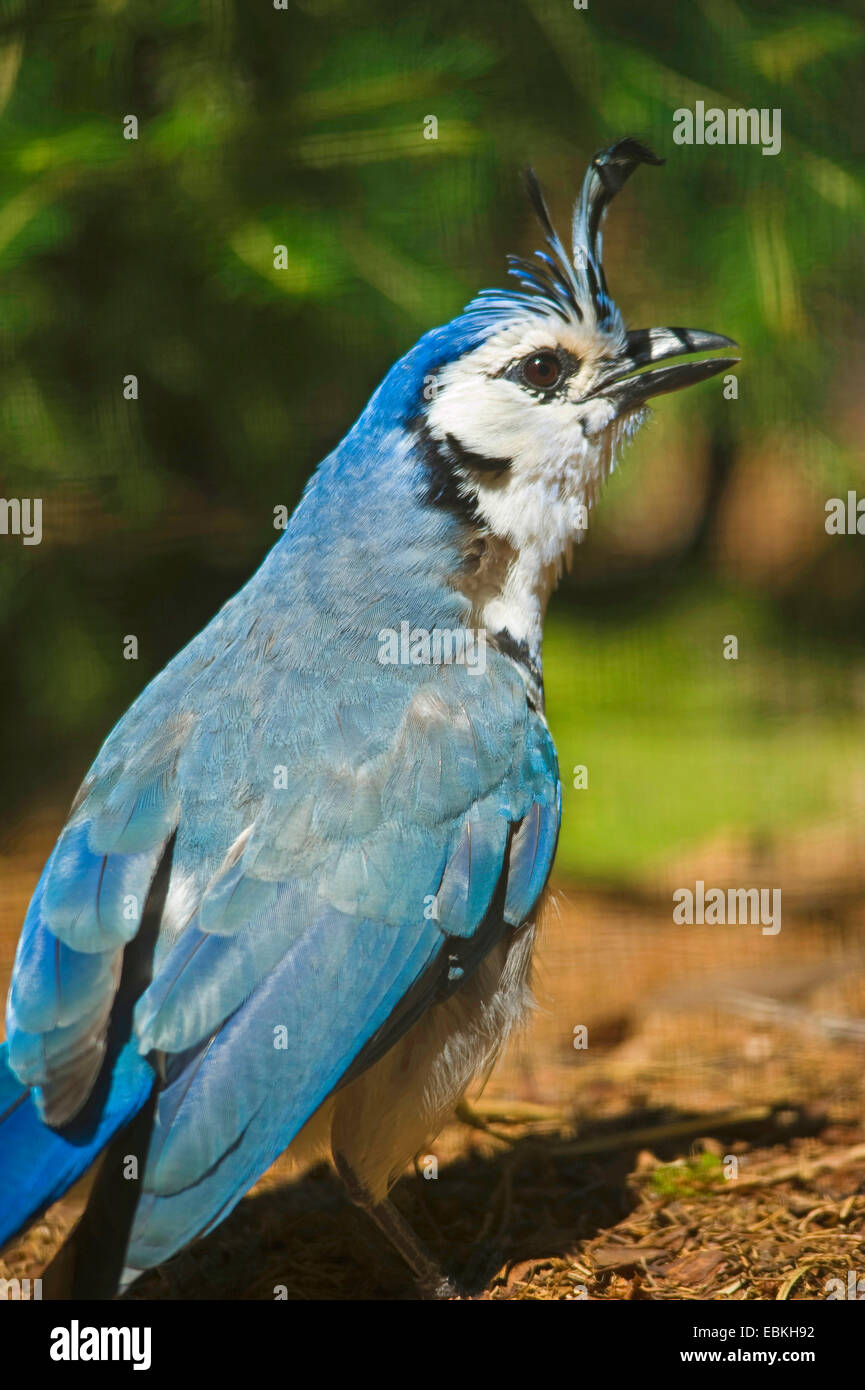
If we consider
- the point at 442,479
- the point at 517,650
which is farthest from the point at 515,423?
the point at 517,650

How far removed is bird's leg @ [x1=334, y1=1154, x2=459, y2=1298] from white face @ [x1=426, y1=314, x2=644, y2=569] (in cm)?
119

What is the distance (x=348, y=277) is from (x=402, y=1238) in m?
2.22

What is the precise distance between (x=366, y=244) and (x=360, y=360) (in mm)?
328

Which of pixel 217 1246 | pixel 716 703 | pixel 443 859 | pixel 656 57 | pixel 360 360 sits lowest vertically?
pixel 217 1246

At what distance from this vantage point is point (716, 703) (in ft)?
13.3

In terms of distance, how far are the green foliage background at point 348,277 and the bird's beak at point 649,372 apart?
761 millimetres

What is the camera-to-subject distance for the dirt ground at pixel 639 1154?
2434 millimetres

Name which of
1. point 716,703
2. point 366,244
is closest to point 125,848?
point 366,244

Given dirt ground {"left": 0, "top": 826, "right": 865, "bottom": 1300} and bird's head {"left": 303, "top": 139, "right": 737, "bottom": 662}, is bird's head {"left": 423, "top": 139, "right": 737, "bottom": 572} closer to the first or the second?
bird's head {"left": 303, "top": 139, "right": 737, "bottom": 662}

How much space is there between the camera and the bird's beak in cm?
258

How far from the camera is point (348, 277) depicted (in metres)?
3.33

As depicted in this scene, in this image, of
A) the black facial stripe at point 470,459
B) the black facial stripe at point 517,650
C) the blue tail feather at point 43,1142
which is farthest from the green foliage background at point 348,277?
the blue tail feather at point 43,1142

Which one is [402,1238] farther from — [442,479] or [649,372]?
[649,372]

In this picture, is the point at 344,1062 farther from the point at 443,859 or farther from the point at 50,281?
the point at 50,281
